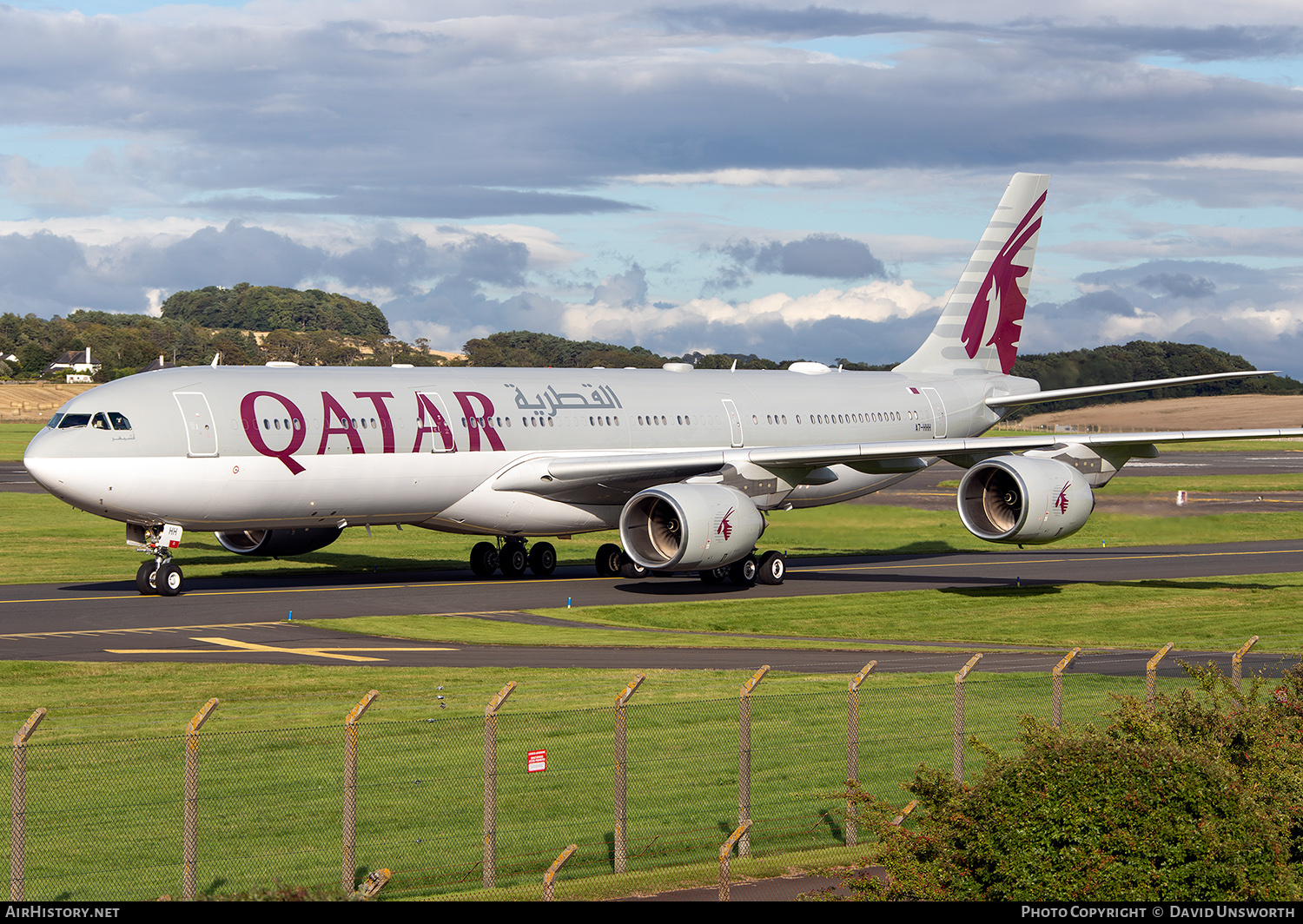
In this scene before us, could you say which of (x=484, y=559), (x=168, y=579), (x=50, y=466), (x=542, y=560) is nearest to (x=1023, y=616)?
(x=542, y=560)

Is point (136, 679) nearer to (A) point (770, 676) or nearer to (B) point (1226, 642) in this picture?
(A) point (770, 676)

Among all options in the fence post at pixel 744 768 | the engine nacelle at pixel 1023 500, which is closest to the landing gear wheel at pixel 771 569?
the engine nacelle at pixel 1023 500

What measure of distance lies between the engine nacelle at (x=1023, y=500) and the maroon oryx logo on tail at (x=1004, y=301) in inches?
606

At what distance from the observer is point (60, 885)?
44.0 feet

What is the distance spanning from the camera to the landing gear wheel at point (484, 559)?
1647 inches

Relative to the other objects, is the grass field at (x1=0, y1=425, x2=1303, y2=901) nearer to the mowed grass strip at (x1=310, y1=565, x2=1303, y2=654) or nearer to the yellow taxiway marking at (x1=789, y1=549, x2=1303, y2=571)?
the mowed grass strip at (x1=310, y1=565, x2=1303, y2=654)

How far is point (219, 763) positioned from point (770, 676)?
10.6 m

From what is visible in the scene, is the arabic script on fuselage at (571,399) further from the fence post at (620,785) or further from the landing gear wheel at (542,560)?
the fence post at (620,785)

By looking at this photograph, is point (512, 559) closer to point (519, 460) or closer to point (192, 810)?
point (519, 460)

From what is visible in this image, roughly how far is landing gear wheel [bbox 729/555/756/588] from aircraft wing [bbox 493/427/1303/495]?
2.73m

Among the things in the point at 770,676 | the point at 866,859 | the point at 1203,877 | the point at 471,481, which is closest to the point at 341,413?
the point at 471,481

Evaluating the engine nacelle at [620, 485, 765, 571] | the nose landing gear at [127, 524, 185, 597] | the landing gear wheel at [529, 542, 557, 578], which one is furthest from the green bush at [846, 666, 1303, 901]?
the landing gear wheel at [529, 542, 557, 578]

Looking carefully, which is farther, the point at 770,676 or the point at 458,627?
the point at 458,627

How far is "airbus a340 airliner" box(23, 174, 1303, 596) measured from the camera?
108ft
